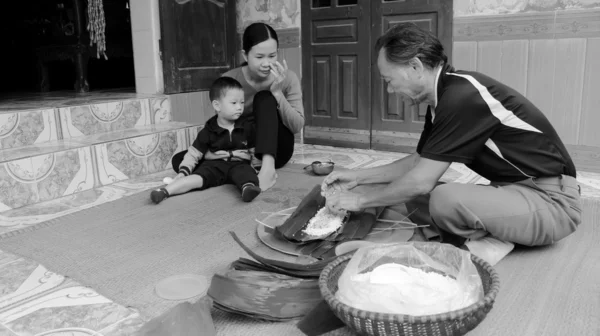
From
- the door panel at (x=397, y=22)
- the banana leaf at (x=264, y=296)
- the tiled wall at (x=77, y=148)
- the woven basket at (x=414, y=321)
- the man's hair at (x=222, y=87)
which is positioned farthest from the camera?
the door panel at (x=397, y=22)

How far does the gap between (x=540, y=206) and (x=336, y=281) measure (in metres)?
0.80

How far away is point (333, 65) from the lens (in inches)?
159

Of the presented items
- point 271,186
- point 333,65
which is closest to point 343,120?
point 333,65

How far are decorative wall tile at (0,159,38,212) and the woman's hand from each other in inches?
53.5

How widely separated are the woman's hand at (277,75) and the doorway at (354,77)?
1.14 meters

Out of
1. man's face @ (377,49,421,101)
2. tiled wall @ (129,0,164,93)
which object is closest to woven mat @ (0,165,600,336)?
man's face @ (377,49,421,101)

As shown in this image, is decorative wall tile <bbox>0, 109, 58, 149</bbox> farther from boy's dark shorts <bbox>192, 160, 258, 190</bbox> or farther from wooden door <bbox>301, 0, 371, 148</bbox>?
Answer: wooden door <bbox>301, 0, 371, 148</bbox>

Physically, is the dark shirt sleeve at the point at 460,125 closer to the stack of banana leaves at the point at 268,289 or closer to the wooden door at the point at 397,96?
the stack of banana leaves at the point at 268,289

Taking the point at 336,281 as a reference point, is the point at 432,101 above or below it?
above

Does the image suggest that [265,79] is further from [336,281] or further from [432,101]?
[336,281]

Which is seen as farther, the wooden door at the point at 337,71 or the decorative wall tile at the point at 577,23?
the wooden door at the point at 337,71

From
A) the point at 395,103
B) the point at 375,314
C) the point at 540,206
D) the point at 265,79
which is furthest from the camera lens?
the point at 395,103

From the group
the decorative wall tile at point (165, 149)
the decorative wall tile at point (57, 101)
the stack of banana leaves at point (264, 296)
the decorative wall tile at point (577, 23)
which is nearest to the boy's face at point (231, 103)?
the decorative wall tile at point (165, 149)

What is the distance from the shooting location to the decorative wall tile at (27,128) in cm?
285
